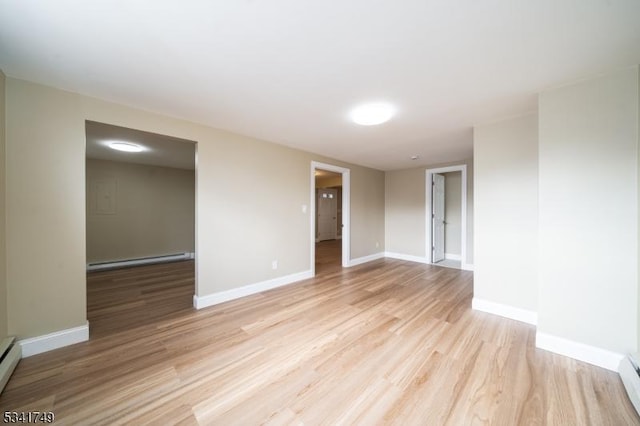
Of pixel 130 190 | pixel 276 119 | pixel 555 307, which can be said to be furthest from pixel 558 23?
pixel 130 190

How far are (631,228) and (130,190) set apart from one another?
25.2ft

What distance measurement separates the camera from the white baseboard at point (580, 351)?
69.2 inches

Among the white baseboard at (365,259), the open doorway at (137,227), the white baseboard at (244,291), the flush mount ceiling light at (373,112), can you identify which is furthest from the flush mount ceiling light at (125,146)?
the white baseboard at (365,259)

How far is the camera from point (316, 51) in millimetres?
1545

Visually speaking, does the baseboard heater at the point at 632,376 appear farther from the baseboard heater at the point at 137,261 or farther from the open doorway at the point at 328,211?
the baseboard heater at the point at 137,261

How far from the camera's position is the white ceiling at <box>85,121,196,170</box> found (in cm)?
306

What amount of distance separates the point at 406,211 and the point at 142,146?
5749 mm

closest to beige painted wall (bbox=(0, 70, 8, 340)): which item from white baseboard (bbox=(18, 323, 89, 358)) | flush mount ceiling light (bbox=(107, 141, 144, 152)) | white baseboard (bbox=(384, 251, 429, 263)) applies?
white baseboard (bbox=(18, 323, 89, 358))

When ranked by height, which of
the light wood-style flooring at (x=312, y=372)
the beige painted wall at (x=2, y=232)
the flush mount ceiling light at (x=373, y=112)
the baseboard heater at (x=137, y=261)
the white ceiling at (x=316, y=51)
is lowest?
the light wood-style flooring at (x=312, y=372)

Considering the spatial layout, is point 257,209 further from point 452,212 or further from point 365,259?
point 452,212

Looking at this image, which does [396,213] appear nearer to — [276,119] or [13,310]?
[276,119]

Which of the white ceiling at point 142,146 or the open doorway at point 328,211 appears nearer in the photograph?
the white ceiling at point 142,146

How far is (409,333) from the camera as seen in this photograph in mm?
2279

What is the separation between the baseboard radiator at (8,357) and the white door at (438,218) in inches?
A: 242
